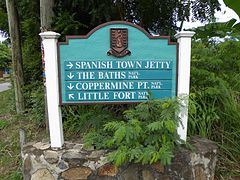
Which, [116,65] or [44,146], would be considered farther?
[44,146]

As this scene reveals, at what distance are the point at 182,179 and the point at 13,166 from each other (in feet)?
7.79

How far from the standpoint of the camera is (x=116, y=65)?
260 cm

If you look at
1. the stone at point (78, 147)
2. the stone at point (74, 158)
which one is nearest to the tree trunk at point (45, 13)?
the stone at point (78, 147)

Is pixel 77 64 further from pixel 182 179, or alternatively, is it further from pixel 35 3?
pixel 35 3

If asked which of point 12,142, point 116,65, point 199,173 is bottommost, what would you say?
point 12,142

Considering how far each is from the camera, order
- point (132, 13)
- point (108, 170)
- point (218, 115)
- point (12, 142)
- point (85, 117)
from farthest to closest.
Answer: point (132, 13) → point (12, 142) → point (85, 117) → point (218, 115) → point (108, 170)

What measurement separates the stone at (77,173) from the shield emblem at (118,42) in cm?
129

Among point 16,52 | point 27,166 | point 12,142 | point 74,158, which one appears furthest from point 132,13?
point 27,166

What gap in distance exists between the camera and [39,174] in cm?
269

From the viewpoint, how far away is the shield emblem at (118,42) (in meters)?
2.54

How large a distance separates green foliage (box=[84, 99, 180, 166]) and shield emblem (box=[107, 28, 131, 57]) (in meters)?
0.60

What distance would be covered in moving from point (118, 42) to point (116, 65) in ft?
0.80

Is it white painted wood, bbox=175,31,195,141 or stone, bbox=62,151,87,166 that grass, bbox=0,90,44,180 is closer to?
stone, bbox=62,151,87,166

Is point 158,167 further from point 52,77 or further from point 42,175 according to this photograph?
point 52,77
